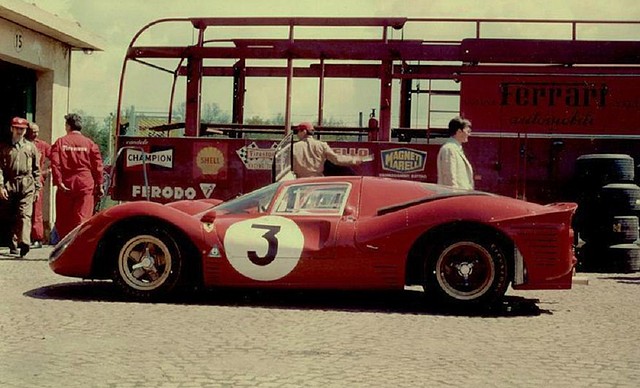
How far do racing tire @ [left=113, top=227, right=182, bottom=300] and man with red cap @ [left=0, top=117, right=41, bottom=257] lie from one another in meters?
4.25

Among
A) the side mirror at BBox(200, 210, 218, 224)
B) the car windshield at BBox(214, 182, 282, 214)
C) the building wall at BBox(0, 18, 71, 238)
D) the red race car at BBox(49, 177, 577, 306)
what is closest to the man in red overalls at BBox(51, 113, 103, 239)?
the red race car at BBox(49, 177, 577, 306)

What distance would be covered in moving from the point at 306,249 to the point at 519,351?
7.08 feet

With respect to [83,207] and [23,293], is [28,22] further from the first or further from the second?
[23,293]

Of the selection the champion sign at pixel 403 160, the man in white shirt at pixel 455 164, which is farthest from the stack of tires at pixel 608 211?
the man in white shirt at pixel 455 164

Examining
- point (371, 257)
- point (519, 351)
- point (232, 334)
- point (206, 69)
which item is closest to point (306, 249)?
point (371, 257)

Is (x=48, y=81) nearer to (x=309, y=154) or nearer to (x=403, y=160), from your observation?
(x=309, y=154)

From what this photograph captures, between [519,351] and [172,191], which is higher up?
[172,191]

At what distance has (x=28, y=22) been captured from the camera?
43.9 feet

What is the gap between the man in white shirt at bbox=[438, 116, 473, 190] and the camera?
28.4 ft

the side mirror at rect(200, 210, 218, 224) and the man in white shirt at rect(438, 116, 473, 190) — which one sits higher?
the man in white shirt at rect(438, 116, 473, 190)

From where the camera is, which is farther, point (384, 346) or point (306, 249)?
point (306, 249)

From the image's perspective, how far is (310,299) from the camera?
770cm

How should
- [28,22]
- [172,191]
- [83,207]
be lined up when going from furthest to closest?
[28,22], [172,191], [83,207]

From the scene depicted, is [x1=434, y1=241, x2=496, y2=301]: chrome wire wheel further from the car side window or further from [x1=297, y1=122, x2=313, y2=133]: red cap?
[x1=297, y1=122, x2=313, y2=133]: red cap
